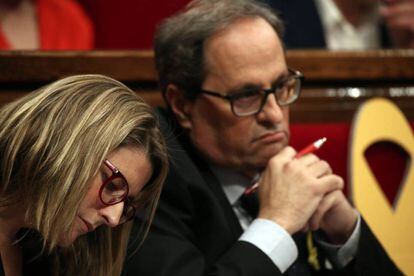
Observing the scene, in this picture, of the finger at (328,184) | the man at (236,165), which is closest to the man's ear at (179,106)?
the man at (236,165)

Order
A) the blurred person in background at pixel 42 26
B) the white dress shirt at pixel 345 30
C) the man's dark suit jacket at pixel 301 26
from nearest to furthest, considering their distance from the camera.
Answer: the blurred person in background at pixel 42 26
the man's dark suit jacket at pixel 301 26
the white dress shirt at pixel 345 30

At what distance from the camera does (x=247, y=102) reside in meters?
1.19

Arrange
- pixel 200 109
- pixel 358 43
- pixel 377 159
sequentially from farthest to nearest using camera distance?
pixel 358 43 < pixel 377 159 < pixel 200 109

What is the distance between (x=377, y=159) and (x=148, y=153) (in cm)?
63

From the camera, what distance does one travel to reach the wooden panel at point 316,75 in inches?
52.8

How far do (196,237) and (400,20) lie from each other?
0.97 metres

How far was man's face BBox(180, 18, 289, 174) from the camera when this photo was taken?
117cm

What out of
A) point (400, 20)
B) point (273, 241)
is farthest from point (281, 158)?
point (400, 20)

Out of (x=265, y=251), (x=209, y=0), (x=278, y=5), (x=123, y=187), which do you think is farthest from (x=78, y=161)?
(x=278, y=5)

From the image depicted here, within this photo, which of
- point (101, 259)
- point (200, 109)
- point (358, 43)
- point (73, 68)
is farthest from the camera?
point (358, 43)

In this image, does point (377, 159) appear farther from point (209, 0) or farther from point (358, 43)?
point (358, 43)

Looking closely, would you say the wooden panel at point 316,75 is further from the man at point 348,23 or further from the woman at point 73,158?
the woman at point 73,158

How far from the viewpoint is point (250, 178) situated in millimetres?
1237

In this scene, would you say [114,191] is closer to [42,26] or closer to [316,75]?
[316,75]
